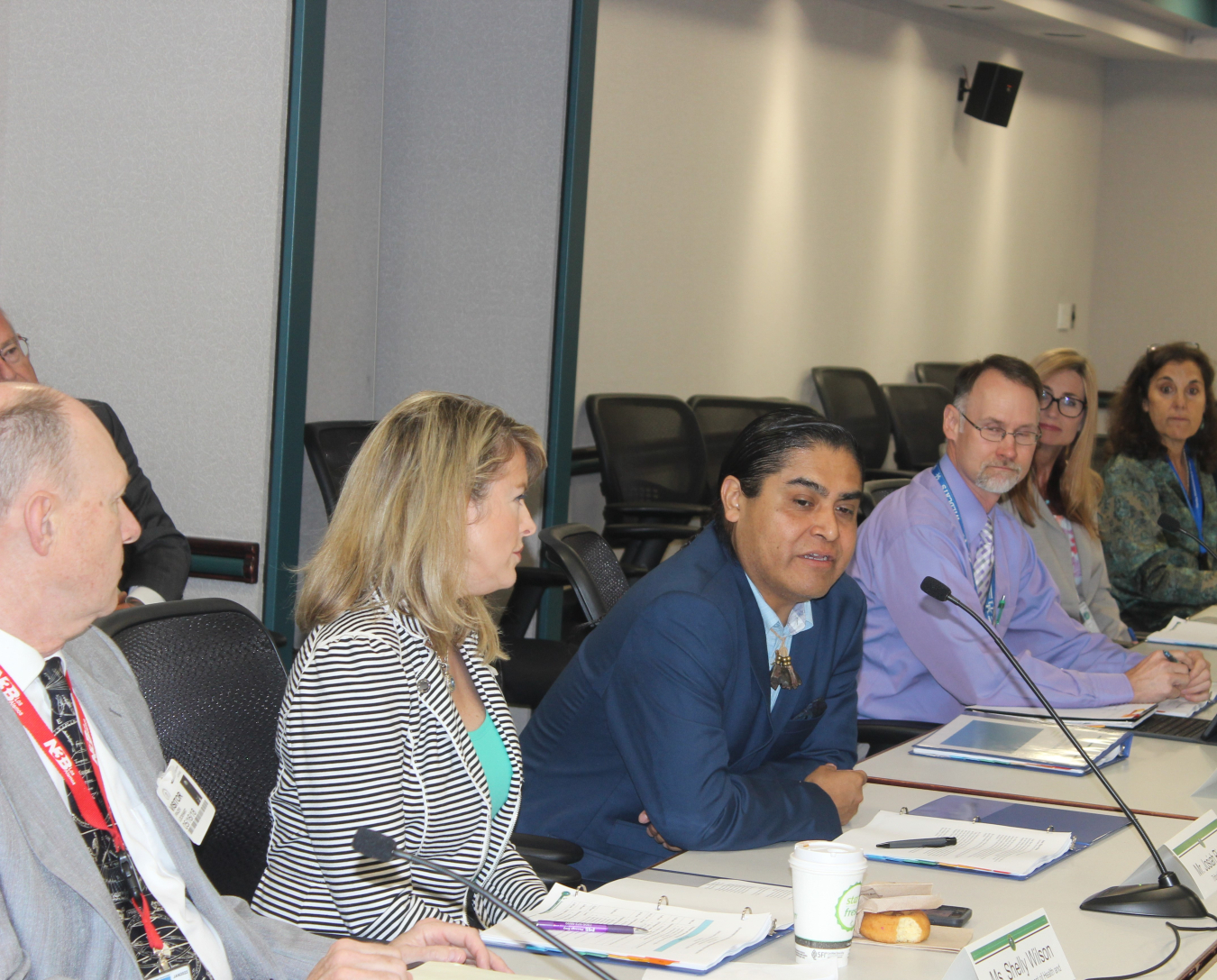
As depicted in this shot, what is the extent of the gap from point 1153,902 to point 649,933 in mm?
607

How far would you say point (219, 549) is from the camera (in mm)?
3088

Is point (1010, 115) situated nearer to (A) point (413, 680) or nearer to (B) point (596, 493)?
(B) point (596, 493)

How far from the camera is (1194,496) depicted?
440 centimetres

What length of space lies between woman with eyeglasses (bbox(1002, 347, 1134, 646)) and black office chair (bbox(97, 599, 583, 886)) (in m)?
2.27

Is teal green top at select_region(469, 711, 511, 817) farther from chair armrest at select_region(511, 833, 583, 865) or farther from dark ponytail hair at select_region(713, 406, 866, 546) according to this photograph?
dark ponytail hair at select_region(713, 406, 866, 546)

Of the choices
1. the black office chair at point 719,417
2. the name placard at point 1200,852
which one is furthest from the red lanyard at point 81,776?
the black office chair at point 719,417

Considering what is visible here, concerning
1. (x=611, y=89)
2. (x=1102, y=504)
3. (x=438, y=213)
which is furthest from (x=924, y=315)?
(x=438, y=213)

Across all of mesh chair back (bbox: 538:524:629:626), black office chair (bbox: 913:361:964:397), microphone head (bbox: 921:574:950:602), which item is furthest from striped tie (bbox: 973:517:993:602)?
black office chair (bbox: 913:361:964:397)

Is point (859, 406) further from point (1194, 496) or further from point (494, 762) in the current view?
point (494, 762)

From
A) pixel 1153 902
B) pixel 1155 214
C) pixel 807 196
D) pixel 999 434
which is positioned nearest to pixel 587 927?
pixel 1153 902

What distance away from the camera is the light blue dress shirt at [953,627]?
8.93ft

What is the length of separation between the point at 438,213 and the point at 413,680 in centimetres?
261

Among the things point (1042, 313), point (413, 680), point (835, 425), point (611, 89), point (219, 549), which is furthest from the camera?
point (1042, 313)

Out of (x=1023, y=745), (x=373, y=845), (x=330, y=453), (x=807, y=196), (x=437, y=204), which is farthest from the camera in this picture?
(x=807, y=196)
